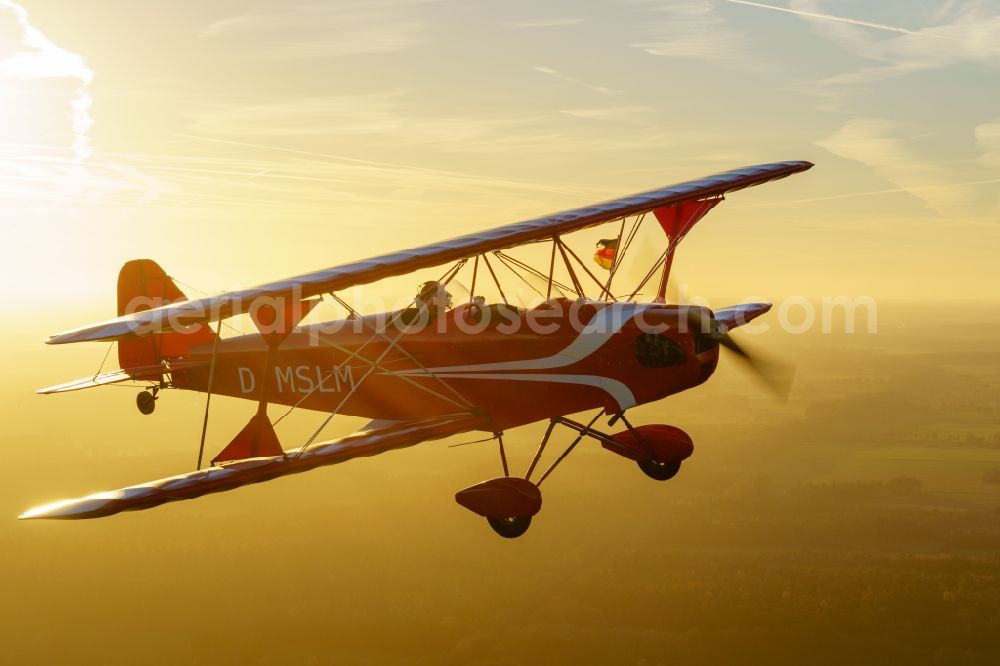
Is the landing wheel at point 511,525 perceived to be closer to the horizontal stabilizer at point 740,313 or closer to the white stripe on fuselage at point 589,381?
the white stripe on fuselage at point 589,381

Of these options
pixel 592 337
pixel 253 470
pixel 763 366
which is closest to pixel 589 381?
pixel 592 337

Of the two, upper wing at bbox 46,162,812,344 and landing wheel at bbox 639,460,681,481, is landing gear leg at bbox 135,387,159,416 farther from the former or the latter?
landing wheel at bbox 639,460,681,481

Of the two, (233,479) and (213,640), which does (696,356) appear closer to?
(233,479)

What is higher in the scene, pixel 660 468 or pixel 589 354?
A: pixel 589 354

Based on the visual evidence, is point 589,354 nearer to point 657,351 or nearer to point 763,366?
point 657,351

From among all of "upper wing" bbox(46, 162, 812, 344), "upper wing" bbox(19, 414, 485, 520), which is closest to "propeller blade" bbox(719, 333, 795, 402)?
"upper wing" bbox(46, 162, 812, 344)

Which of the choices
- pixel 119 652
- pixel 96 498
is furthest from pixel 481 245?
pixel 119 652
